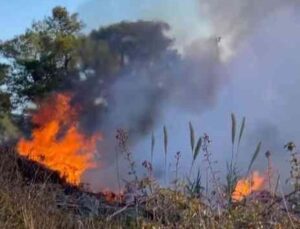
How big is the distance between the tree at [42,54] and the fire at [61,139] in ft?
8.09

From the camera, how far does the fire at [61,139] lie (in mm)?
12289

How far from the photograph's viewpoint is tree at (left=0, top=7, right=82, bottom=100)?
24.3 m

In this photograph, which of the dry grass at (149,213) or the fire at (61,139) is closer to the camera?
the dry grass at (149,213)

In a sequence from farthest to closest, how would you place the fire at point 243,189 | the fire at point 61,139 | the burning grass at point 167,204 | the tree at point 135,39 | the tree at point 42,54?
the tree at point 42,54 → the tree at point 135,39 → the fire at point 61,139 → the fire at point 243,189 → the burning grass at point 167,204

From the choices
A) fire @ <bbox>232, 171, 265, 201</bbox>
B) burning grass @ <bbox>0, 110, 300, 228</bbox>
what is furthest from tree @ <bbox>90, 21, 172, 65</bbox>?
fire @ <bbox>232, 171, 265, 201</bbox>

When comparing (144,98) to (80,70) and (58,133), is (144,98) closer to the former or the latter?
(80,70)

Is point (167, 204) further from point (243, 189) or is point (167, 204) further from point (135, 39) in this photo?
point (135, 39)

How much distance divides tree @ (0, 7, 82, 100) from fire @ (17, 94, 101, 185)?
2465mm

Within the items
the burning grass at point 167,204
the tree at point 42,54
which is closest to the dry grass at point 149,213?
the burning grass at point 167,204

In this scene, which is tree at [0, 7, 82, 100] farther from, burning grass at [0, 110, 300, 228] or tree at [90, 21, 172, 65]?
burning grass at [0, 110, 300, 228]

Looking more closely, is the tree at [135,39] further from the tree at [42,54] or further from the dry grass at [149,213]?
the dry grass at [149,213]

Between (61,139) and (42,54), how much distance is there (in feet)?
38.8

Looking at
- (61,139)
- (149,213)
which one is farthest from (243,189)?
(61,139)

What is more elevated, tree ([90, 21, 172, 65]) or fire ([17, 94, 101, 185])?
tree ([90, 21, 172, 65])
